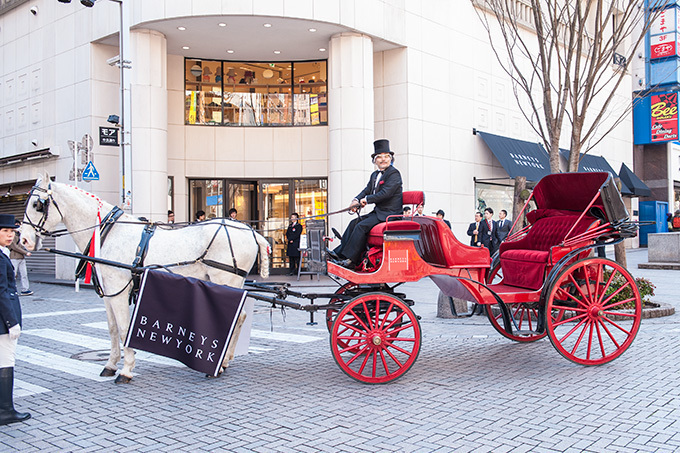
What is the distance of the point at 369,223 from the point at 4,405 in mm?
3873

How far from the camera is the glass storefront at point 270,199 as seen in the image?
66.7 feet

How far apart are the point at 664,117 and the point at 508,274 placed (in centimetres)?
3085

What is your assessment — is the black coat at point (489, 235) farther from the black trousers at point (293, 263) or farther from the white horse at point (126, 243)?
the white horse at point (126, 243)

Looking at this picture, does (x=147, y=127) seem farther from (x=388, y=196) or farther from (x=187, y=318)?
(x=187, y=318)

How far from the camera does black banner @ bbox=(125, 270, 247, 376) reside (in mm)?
5836

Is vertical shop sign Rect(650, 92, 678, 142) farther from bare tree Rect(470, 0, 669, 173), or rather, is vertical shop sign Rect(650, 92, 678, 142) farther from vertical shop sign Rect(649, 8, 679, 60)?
bare tree Rect(470, 0, 669, 173)

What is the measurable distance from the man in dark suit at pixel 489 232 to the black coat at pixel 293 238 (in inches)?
227

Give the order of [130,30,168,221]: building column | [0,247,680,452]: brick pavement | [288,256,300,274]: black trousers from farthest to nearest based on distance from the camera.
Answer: [288,256,300,274]: black trousers
[130,30,168,221]: building column
[0,247,680,452]: brick pavement

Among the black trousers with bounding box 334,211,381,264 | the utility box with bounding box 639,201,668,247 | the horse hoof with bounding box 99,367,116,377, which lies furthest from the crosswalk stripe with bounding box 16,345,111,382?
the utility box with bounding box 639,201,668,247

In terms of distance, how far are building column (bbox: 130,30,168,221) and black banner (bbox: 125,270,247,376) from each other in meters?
11.6

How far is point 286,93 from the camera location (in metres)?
20.8

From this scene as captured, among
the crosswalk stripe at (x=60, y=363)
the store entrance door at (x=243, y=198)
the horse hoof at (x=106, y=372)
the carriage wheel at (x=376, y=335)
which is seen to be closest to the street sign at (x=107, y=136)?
the store entrance door at (x=243, y=198)

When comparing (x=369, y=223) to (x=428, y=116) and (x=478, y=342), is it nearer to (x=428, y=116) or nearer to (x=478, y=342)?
(x=478, y=342)

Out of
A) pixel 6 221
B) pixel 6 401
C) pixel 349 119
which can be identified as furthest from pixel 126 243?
pixel 349 119
